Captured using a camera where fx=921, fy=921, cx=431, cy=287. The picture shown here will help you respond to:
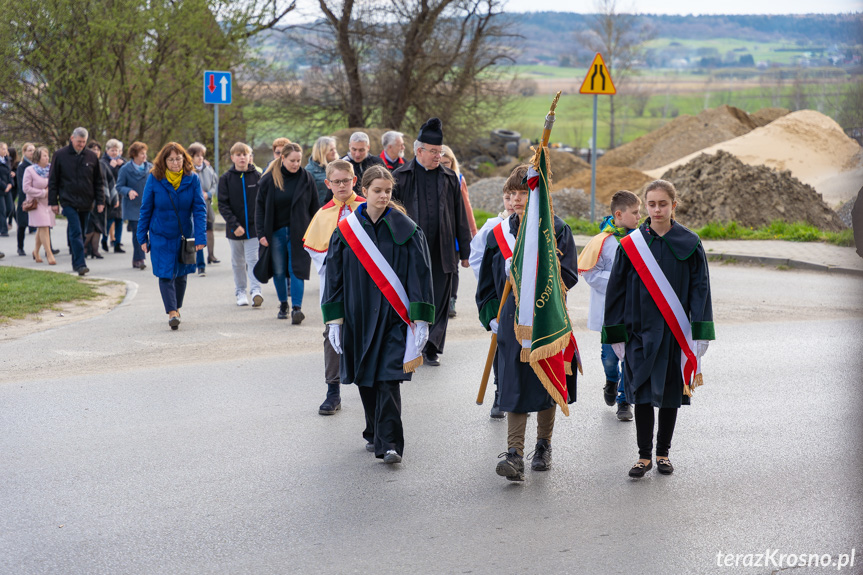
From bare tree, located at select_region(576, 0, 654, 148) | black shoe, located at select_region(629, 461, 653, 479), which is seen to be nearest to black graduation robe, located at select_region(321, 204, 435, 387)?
black shoe, located at select_region(629, 461, 653, 479)

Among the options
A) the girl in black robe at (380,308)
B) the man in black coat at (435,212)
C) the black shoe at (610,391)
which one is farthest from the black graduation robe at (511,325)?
the man in black coat at (435,212)

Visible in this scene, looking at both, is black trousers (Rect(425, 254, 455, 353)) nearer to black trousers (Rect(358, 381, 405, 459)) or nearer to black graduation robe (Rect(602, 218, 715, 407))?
black trousers (Rect(358, 381, 405, 459))

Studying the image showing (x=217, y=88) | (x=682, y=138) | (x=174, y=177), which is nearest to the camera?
(x=174, y=177)

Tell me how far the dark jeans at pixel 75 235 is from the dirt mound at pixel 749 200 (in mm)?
11688

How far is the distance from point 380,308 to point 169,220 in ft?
16.3

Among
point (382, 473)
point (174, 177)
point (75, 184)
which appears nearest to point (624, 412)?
point (382, 473)

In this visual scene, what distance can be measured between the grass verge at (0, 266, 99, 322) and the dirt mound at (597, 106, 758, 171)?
83.6 feet

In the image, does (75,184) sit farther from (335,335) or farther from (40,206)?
(335,335)

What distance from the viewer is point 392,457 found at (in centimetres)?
559

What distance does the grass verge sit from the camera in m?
10.5

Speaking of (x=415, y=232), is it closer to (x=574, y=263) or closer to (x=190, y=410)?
(x=574, y=263)

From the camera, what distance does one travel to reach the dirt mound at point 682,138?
3506 centimetres

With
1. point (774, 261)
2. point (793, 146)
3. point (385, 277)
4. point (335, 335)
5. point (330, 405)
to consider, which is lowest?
point (330, 405)

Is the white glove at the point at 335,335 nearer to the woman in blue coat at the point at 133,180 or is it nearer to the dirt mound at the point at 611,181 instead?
the woman in blue coat at the point at 133,180
